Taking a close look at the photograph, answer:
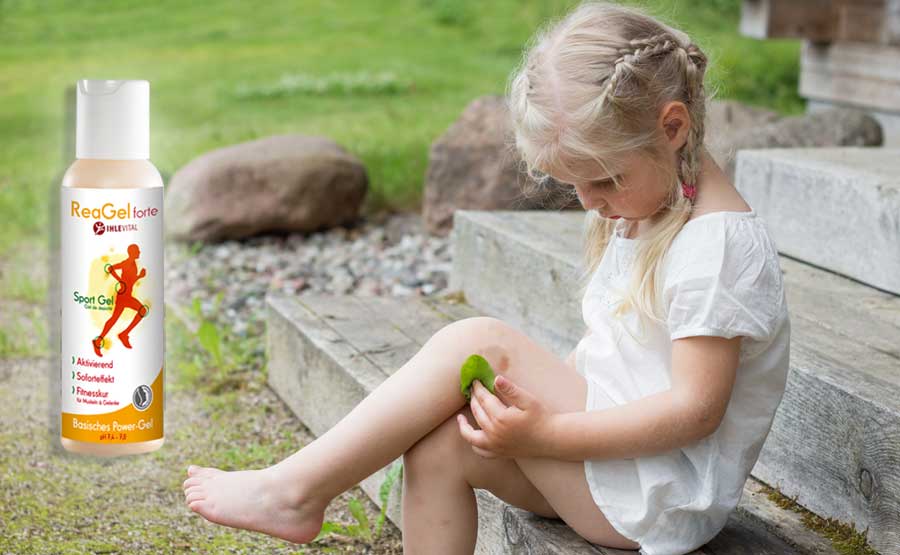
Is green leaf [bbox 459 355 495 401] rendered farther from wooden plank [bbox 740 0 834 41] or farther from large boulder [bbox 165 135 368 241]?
wooden plank [bbox 740 0 834 41]

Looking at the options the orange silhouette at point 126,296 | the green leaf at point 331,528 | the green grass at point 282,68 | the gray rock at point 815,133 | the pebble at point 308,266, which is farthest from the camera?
the green grass at point 282,68

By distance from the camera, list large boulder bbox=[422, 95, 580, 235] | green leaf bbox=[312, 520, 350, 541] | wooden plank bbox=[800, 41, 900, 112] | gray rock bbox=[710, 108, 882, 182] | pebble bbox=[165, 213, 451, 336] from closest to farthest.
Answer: green leaf bbox=[312, 520, 350, 541], pebble bbox=[165, 213, 451, 336], gray rock bbox=[710, 108, 882, 182], large boulder bbox=[422, 95, 580, 235], wooden plank bbox=[800, 41, 900, 112]

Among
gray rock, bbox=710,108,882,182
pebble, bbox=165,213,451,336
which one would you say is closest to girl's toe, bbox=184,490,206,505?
pebble, bbox=165,213,451,336

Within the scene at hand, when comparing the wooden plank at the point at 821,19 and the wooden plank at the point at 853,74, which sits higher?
the wooden plank at the point at 821,19

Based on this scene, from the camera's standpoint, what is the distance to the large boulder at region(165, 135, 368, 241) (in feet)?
16.0

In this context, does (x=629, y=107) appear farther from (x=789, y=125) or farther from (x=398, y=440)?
(x=789, y=125)

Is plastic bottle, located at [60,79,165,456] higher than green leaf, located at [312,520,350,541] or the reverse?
higher

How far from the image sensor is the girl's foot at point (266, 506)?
1.68 metres

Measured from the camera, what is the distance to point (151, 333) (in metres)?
1.84

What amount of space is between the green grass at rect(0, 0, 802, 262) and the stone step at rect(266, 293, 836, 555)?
2.60m

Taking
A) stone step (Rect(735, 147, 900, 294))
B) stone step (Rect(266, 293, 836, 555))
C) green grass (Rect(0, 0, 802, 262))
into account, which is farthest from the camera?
green grass (Rect(0, 0, 802, 262))

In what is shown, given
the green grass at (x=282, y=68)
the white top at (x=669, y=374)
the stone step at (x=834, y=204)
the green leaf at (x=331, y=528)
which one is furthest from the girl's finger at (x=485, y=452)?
the green grass at (x=282, y=68)

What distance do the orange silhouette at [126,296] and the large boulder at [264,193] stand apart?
309 centimetres

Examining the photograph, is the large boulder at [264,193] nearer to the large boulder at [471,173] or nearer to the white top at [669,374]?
the large boulder at [471,173]
